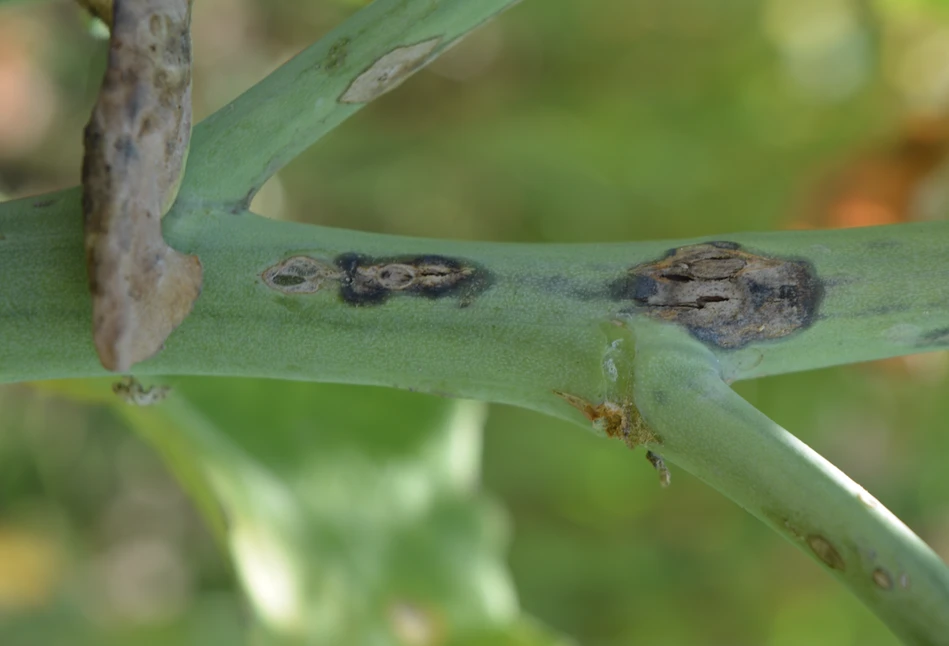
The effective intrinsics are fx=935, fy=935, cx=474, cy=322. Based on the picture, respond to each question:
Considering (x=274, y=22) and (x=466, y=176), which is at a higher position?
(x=274, y=22)

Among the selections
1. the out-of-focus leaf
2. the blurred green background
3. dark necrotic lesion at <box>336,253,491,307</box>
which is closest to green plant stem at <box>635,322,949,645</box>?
dark necrotic lesion at <box>336,253,491,307</box>

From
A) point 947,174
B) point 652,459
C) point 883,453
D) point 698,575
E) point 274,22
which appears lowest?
point 652,459

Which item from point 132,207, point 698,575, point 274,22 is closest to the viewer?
point 132,207

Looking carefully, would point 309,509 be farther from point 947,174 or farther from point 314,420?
point 947,174

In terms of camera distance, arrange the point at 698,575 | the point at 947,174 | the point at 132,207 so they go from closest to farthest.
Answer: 1. the point at 132,207
2. the point at 947,174
3. the point at 698,575

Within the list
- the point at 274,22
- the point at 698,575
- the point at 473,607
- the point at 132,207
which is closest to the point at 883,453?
the point at 698,575

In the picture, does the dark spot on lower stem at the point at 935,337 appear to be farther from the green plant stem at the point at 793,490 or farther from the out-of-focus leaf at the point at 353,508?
the out-of-focus leaf at the point at 353,508

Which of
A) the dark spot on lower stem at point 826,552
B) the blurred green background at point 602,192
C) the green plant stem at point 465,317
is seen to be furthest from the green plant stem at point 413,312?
the blurred green background at point 602,192
